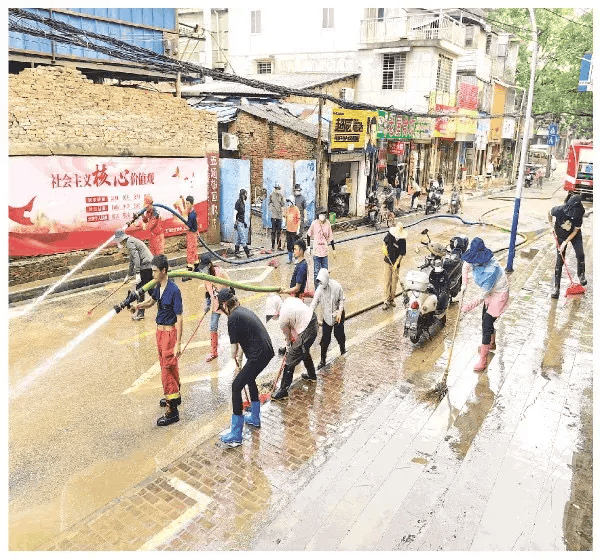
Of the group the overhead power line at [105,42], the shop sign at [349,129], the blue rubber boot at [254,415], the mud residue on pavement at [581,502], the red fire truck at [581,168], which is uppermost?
the overhead power line at [105,42]

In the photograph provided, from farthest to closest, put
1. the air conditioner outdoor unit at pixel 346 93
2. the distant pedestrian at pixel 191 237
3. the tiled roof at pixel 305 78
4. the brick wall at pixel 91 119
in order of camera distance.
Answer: the air conditioner outdoor unit at pixel 346 93
the tiled roof at pixel 305 78
the distant pedestrian at pixel 191 237
the brick wall at pixel 91 119

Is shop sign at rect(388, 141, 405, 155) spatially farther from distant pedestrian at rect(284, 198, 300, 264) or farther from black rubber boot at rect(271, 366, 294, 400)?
black rubber boot at rect(271, 366, 294, 400)

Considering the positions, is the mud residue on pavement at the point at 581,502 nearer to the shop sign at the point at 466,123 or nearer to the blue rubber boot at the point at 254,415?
the blue rubber boot at the point at 254,415

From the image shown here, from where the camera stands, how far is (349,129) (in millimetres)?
18312

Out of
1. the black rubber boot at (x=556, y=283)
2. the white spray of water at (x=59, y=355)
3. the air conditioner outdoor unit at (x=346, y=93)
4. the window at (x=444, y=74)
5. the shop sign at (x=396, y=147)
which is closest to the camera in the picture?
the white spray of water at (x=59, y=355)

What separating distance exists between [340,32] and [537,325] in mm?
22990

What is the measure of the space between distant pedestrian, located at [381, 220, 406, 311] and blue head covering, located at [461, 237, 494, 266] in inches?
98.3

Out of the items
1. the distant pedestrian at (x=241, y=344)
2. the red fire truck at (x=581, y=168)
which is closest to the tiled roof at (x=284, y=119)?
the distant pedestrian at (x=241, y=344)

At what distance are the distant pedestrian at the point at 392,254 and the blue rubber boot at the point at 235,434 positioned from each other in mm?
4979

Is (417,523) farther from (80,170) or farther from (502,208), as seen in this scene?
(502,208)

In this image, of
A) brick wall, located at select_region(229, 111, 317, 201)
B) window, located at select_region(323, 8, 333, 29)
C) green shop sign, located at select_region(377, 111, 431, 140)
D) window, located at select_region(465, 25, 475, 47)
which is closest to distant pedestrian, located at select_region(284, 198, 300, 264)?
brick wall, located at select_region(229, 111, 317, 201)

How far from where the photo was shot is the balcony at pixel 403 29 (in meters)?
26.1

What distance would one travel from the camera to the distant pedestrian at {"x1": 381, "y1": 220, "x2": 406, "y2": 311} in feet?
30.7

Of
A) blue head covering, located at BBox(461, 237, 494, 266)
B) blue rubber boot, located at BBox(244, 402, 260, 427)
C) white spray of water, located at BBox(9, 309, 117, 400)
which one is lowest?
white spray of water, located at BBox(9, 309, 117, 400)
